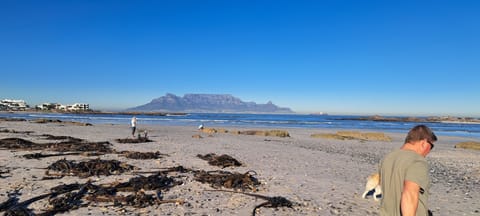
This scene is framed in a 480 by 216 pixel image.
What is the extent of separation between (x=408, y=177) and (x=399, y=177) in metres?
0.16

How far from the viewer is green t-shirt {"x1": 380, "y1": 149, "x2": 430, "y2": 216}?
2.66m

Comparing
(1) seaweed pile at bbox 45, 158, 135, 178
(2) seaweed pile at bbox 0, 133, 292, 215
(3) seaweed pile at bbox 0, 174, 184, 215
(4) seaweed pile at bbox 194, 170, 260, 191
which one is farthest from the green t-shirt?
(1) seaweed pile at bbox 45, 158, 135, 178

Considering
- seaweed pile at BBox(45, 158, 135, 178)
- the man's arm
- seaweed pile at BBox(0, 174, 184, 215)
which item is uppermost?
the man's arm

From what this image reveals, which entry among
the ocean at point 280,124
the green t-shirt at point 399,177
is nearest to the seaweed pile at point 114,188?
the green t-shirt at point 399,177

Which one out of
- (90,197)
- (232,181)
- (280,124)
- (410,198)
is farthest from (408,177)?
(280,124)

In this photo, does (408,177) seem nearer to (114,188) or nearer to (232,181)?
(232,181)

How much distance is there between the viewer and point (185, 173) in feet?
32.2

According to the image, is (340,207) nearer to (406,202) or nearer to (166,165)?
(406,202)

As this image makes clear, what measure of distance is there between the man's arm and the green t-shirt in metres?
0.04

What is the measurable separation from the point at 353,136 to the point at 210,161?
63.7 ft

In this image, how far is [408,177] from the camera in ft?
8.77

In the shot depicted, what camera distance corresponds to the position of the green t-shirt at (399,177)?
266 centimetres

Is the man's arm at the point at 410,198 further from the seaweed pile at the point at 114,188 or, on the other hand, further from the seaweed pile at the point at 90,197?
the seaweed pile at the point at 90,197

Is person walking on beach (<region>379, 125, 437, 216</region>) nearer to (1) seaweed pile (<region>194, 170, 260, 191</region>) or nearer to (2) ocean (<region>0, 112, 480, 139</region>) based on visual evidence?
(1) seaweed pile (<region>194, 170, 260, 191</region>)
